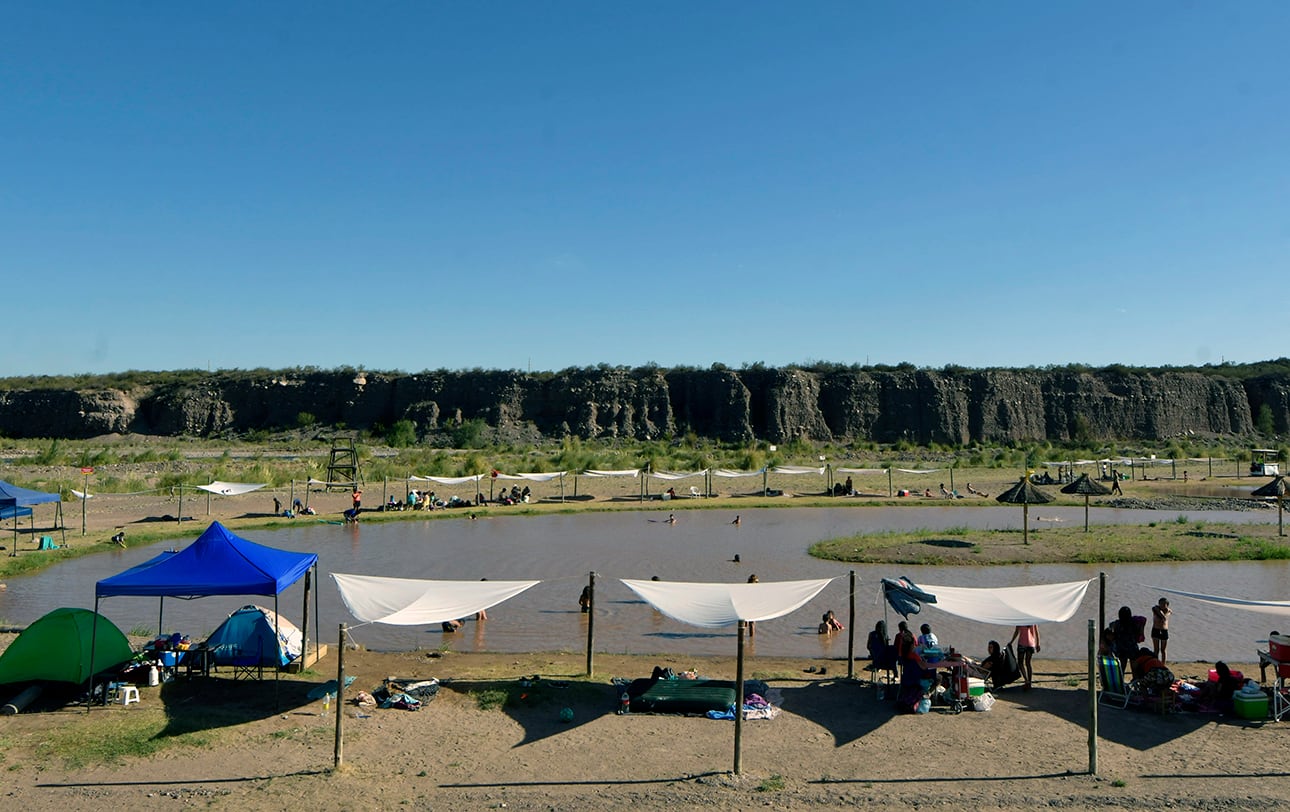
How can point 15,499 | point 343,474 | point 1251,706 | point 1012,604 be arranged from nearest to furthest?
point 1251,706 → point 1012,604 → point 15,499 → point 343,474

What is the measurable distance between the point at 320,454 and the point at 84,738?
63890 mm

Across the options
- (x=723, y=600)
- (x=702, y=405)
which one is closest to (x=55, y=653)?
(x=723, y=600)

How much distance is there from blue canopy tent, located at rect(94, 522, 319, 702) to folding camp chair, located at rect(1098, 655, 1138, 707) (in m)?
11.1

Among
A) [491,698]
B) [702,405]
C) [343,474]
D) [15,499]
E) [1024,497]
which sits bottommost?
[491,698]

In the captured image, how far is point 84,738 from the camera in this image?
408 inches

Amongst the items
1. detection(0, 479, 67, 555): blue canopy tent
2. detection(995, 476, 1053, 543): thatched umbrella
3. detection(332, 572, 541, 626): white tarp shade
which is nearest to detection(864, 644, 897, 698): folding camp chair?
detection(332, 572, 541, 626): white tarp shade

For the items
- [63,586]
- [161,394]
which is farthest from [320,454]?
[63,586]

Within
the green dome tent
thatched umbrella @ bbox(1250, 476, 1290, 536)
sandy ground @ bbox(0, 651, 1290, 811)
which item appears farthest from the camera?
thatched umbrella @ bbox(1250, 476, 1290, 536)

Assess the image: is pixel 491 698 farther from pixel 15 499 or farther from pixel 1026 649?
pixel 15 499

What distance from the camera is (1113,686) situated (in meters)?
11.6

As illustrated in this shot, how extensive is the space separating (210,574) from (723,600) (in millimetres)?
7205

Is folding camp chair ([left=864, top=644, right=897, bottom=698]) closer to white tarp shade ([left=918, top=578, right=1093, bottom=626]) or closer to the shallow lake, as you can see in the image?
white tarp shade ([left=918, top=578, right=1093, bottom=626])

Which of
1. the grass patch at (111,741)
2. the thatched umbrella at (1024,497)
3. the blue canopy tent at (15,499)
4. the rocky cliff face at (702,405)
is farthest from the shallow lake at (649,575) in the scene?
the rocky cliff face at (702,405)

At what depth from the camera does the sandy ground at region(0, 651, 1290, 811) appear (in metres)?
8.76
